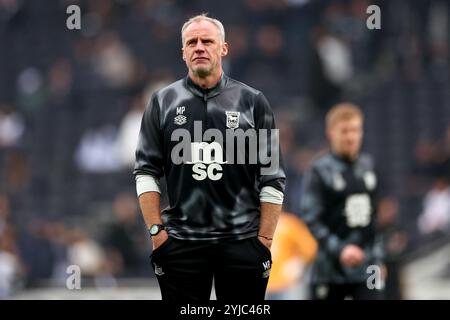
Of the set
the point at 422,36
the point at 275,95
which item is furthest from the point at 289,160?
the point at 422,36

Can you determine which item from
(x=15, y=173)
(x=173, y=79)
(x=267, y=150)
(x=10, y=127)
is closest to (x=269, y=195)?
(x=267, y=150)

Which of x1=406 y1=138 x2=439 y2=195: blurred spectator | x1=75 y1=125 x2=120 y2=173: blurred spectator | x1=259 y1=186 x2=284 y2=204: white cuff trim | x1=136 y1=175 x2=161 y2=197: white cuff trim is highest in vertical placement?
x1=75 y1=125 x2=120 y2=173: blurred spectator

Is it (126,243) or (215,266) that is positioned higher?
(126,243)

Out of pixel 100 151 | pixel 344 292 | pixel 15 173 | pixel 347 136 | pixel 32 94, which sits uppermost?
pixel 32 94

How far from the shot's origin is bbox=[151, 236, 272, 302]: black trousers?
6258 millimetres

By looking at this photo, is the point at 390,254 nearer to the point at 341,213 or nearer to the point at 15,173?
the point at 341,213

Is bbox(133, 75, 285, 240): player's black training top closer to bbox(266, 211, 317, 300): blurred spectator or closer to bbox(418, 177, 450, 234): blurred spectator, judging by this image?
bbox(266, 211, 317, 300): blurred spectator

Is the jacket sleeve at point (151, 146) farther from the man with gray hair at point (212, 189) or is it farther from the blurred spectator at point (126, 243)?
the blurred spectator at point (126, 243)

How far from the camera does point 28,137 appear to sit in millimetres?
18828

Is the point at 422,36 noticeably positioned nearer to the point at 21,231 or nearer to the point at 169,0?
the point at 169,0

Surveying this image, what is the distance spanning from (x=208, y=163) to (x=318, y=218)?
279 centimetres

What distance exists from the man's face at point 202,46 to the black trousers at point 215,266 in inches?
37.5

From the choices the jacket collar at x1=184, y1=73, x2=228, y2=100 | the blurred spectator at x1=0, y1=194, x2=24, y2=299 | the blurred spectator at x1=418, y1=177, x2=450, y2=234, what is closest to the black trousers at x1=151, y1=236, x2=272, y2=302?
the jacket collar at x1=184, y1=73, x2=228, y2=100

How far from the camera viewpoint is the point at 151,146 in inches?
250
